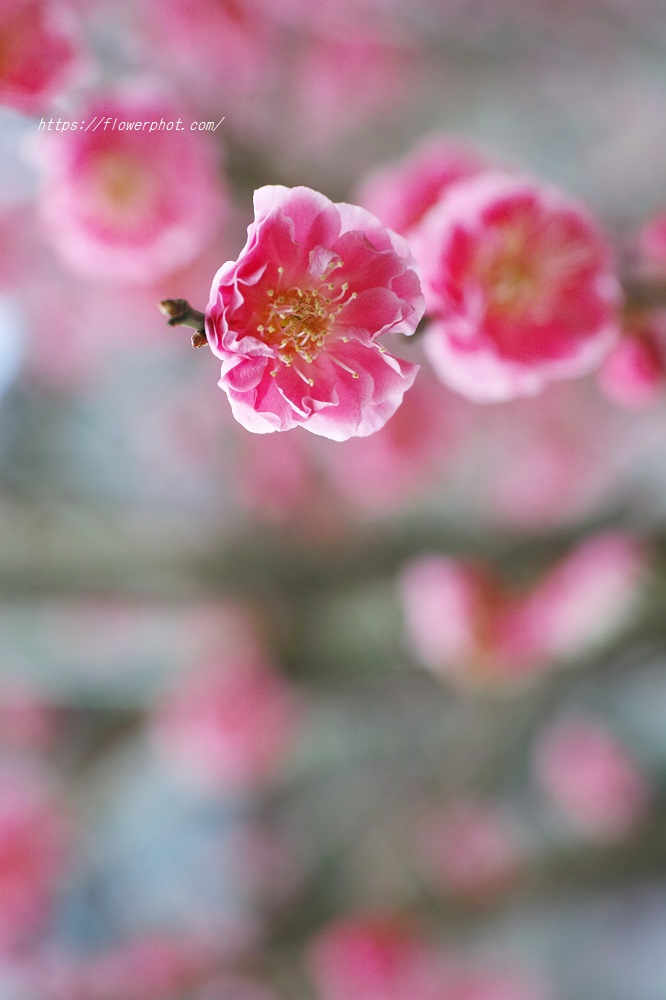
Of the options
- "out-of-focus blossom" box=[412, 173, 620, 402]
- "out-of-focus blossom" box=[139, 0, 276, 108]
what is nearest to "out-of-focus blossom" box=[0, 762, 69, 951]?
"out-of-focus blossom" box=[139, 0, 276, 108]

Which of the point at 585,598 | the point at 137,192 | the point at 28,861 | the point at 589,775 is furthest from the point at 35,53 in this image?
the point at 589,775

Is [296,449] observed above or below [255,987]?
above

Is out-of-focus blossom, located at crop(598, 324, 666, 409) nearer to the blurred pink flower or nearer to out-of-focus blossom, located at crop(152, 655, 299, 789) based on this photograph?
the blurred pink flower

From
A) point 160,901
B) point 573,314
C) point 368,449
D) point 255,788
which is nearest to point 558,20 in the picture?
point 368,449

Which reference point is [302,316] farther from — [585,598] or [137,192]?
[585,598]

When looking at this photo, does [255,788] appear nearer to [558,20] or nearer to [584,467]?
[584,467]
